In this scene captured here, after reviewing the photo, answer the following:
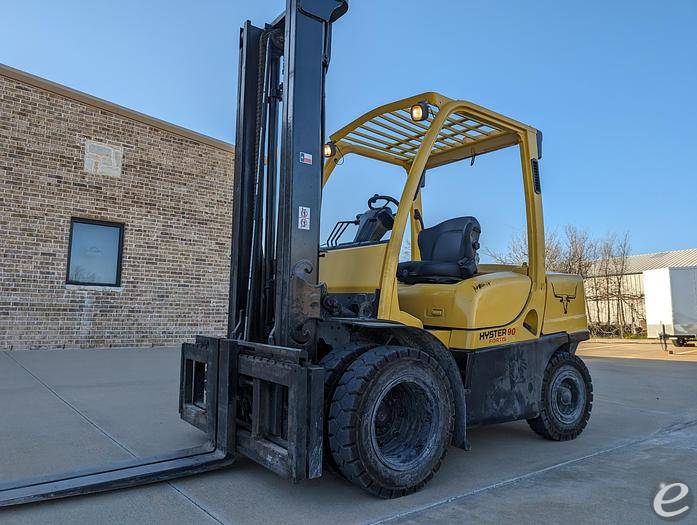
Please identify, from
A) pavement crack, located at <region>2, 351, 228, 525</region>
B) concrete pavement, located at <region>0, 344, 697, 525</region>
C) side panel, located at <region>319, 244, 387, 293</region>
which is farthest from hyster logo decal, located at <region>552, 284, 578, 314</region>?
pavement crack, located at <region>2, 351, 228, 525</region>

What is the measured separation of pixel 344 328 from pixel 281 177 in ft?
3.76

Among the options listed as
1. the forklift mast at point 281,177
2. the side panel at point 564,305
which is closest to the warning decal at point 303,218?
the forklift mast at point 281,177

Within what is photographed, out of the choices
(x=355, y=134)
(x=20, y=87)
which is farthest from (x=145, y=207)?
(x=355, y=134)

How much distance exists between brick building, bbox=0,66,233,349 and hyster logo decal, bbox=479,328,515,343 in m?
9.04

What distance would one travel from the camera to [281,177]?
376cm

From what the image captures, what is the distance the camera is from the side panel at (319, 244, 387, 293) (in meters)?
3.80

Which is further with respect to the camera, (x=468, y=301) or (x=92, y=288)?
(x=92, y=288)

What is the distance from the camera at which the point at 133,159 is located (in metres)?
11.5

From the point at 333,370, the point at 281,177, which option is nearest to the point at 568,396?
the point at 333,370

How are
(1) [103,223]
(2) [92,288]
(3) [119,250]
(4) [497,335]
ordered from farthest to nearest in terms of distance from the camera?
1. (3) [119,250]
2. (1) [103,223]
3. (2) [92,288]
4. (4) [497,335]

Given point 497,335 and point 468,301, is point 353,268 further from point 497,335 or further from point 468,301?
point 497,335

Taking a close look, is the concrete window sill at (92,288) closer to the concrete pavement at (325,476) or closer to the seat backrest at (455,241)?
the concrete pavement at (325,476)

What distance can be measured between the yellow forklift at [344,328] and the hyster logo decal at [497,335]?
0.02 m

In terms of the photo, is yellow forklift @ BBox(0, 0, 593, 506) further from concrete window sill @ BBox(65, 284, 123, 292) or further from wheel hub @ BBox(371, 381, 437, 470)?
concrete window sill @ BBox(65, 284, 123, 292)
